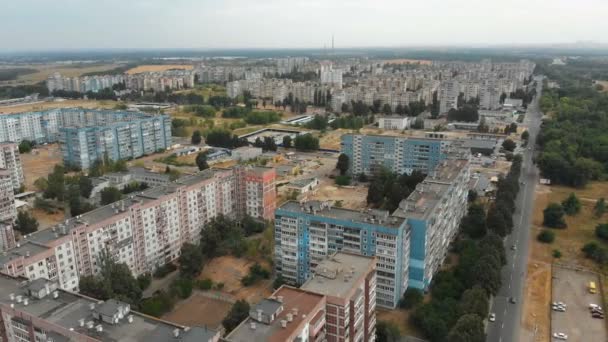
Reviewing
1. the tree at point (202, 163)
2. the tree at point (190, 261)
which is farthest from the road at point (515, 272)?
the tree at point (202, 163)

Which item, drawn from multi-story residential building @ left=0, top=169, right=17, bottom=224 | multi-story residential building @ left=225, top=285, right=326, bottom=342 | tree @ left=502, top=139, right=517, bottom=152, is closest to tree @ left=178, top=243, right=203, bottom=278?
multi-story residential building @ left=225, top=285, right=326, bottom=342

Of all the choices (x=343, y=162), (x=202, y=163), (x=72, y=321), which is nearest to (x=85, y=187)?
(x=202, y=163)

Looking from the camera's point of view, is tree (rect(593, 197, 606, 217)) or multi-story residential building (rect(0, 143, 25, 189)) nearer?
tree (rect(593, 197, 606, 217))


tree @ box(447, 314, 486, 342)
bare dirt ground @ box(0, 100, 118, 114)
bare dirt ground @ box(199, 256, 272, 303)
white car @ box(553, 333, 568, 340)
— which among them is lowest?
white car @ box(553, 333, 568, 340)

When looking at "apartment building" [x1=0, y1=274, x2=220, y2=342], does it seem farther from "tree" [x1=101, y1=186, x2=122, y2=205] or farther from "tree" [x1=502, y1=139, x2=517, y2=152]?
"tree" [x1=502, y1=139, x2=517, y2=152]

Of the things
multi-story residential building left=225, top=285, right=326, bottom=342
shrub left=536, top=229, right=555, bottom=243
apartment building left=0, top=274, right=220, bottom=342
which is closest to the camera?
apartment building left=0, top=274, right=220, bottom=342

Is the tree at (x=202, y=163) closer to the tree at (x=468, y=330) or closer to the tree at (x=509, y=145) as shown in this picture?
the tree at (x=468, y=330)

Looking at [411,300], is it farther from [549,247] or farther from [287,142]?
[287,142]
